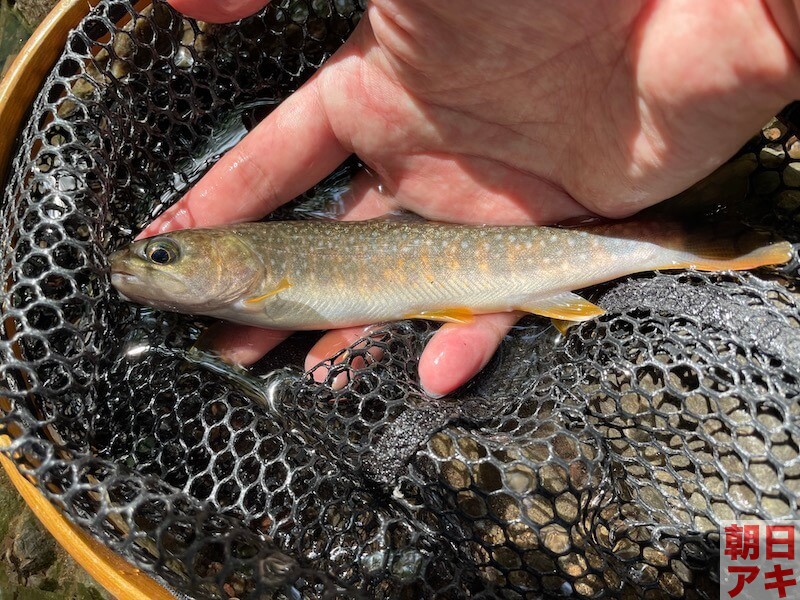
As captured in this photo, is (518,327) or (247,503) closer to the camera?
(247,503)

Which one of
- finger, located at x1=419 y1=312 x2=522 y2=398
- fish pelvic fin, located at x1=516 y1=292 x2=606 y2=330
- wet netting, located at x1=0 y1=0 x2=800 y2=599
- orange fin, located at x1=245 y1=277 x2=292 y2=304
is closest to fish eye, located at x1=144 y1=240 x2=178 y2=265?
wet netting, located at x1=0 y1=0 x2=800 y2=599

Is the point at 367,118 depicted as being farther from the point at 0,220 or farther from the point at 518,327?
the point at 0,220

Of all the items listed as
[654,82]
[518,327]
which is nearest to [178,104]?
[518,327]

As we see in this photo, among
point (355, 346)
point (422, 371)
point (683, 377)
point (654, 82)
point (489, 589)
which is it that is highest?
point (654, 82)

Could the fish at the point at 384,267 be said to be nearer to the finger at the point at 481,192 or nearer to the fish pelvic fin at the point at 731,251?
the fish pelvic fin at the point at 731,251

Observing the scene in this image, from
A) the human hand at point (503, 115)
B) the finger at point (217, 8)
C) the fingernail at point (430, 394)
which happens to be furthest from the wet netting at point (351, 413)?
the finger at point (217, 8)

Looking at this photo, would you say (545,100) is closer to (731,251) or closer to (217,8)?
(731,251)
